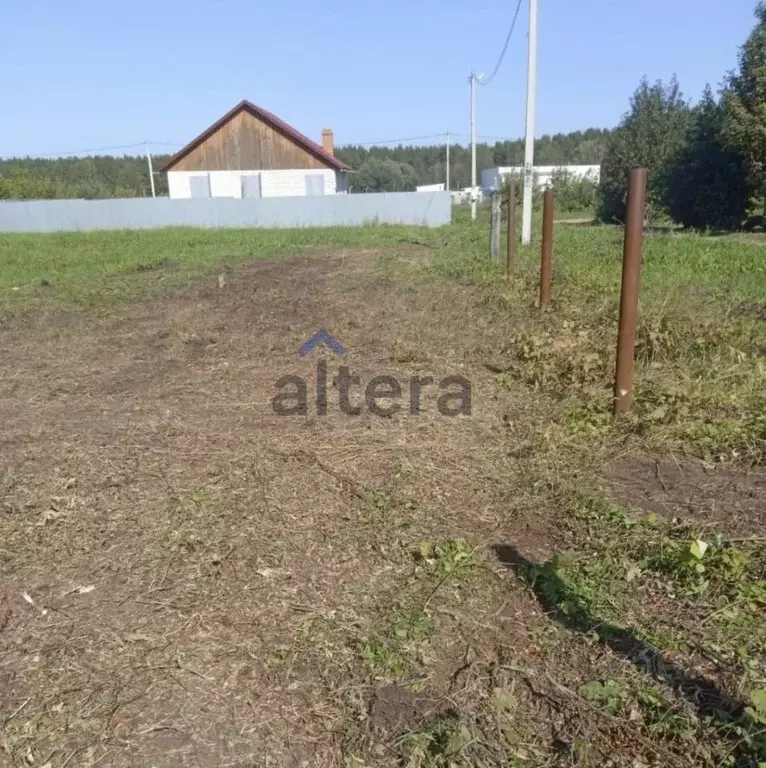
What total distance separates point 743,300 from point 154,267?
979 cm

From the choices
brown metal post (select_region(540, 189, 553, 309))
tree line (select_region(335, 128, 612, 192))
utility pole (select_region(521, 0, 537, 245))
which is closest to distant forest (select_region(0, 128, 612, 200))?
tree line (select_region(335, 128, 612, 192))

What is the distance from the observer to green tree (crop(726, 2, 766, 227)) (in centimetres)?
1848

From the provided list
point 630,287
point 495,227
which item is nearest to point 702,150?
point 495,227

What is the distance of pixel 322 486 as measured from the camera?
3.24 m

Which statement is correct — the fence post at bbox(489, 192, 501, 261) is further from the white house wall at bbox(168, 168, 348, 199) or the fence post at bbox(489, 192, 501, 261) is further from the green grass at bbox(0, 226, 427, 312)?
the white house wall at bbox(168, 168, 348, 199)

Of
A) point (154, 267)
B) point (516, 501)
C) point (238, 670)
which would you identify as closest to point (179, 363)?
point (516, 501)

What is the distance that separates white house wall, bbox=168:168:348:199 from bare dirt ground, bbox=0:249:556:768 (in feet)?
88.5

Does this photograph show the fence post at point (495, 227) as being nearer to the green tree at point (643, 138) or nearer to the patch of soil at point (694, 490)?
the patch of soil at point (694, 490)

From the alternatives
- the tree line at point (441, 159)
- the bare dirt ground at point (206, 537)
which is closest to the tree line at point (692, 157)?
the bare dirt ground at point (206, 537)

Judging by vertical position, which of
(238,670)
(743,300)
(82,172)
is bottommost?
(238,670)

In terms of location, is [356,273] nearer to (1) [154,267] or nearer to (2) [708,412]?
(1) [154,267]

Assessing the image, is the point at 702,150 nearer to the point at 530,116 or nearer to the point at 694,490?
the point at 530,116

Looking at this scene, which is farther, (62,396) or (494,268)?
(494,268)

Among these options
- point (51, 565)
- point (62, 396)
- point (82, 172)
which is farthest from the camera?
point (82, 172)
